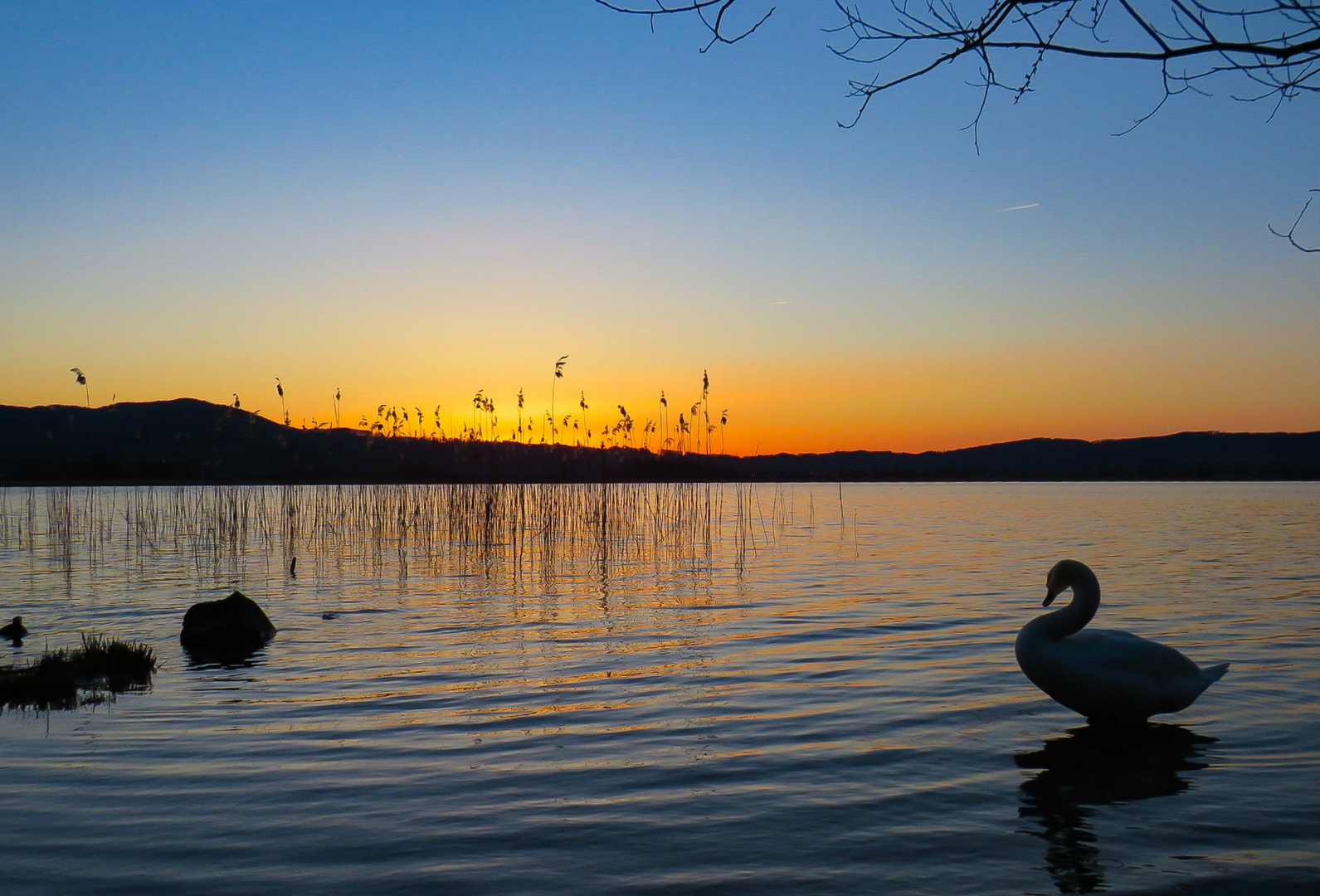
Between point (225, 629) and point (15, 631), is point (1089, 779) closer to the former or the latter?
point (225, 629)

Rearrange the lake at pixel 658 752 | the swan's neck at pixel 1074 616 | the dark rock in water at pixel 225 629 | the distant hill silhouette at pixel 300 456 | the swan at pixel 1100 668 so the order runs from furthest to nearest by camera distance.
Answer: the distant hill silhouette at pixel 300 456 → the dark rock in water at pixel 225 629 → the swan's neck at pixel 1074 616 → the swan at pixel 1100 668 → the lake at pixel 658 752

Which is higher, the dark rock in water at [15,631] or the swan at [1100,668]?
the swan at [1100,668]

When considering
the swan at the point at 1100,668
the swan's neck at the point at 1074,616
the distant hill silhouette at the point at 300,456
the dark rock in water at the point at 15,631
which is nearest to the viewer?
the swan at the point at 1100,668

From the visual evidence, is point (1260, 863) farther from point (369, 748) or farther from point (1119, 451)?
point (1119, 451)

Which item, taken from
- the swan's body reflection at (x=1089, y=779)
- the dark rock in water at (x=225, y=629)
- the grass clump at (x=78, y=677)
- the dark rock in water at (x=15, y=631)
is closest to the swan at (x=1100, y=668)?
the swan's body reflection at (x=1089, y=779)

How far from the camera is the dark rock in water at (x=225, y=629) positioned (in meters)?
9.30

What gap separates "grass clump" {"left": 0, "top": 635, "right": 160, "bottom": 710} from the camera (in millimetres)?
7168

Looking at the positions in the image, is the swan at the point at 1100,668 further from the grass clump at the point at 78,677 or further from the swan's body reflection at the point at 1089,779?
the grass clump at the point at 78,677

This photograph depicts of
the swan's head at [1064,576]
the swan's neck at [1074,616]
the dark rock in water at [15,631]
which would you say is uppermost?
the swan's head at [1064,576]

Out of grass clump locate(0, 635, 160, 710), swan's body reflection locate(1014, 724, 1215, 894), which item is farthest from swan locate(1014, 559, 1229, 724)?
grass clump locate(0, 635, 160, 710)

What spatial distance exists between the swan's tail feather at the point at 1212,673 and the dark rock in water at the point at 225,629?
8.20 metres

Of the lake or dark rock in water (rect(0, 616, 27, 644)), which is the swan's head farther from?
dark rock in water (rect(0, 616, 27, 644))

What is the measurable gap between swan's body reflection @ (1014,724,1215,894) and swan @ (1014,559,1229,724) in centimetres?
20

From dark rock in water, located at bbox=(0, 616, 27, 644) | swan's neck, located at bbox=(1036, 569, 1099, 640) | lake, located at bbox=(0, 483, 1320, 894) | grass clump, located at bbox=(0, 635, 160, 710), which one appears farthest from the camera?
dark rock in water, located at bbox=(0, 616, 27, 644)
